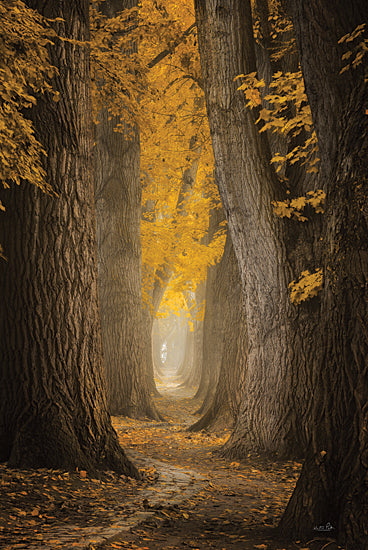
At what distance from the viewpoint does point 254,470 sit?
6.83 meters

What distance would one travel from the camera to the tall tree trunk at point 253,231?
7.11 meters

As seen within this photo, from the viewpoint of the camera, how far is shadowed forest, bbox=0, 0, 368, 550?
354 centimetres

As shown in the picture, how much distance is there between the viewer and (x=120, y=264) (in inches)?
452

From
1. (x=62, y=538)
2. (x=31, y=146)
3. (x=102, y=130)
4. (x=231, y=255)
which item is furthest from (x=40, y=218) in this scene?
(x=102, y=130)

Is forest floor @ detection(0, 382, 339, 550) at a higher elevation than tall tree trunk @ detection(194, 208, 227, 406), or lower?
lower

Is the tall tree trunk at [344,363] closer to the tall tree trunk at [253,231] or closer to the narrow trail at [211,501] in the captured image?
the narrow trail at [211,501]

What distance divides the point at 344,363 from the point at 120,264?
27.5ft

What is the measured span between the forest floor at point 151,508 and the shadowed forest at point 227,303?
25mm

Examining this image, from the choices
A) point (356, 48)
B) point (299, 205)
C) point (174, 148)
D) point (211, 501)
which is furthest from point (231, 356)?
point (174, 148)

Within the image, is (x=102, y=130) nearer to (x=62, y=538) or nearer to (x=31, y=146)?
(x=31, y=146)

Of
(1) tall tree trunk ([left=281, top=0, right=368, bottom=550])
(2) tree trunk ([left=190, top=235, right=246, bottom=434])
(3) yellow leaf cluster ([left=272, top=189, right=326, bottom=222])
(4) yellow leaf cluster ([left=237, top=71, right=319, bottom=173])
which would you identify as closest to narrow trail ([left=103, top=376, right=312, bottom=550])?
(1) tall tree trunk ([left=281, top=0, right=368, bottom=550])

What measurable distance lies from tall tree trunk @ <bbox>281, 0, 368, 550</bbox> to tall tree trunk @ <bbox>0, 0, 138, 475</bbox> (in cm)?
239
